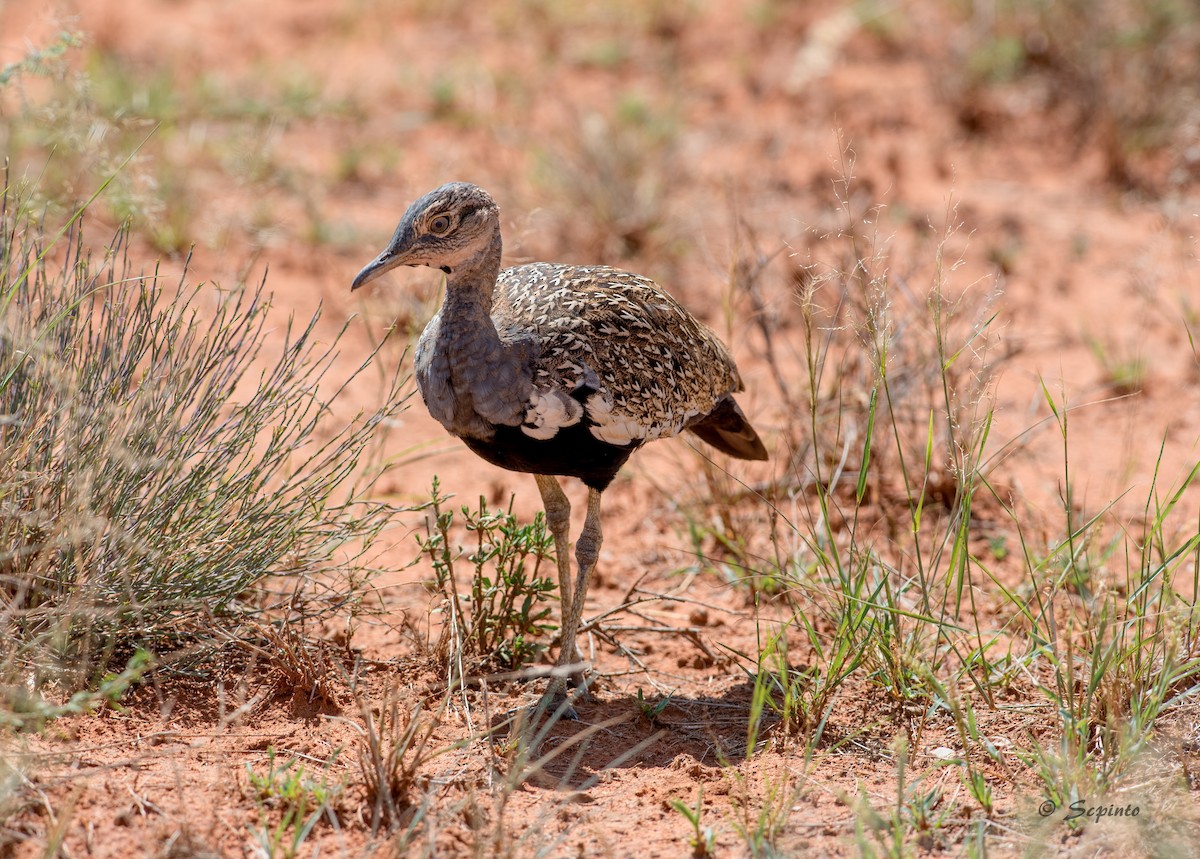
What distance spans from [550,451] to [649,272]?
10.9 ft

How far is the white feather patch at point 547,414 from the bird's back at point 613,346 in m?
0.04

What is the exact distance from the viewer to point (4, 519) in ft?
10.6

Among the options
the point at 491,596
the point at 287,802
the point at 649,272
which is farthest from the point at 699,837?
the point at 649,272

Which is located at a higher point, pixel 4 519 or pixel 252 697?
pixel 4 519

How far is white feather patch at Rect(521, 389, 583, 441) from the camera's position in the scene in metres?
3.50

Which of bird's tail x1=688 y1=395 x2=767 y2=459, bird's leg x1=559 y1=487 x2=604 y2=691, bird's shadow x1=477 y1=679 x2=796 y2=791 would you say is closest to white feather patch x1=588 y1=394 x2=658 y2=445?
bird's leg x1=559 y1=487 x2=604 y2=691

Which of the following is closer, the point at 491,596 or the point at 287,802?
the point at 287,802

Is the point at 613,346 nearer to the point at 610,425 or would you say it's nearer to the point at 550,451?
the point at 610,425

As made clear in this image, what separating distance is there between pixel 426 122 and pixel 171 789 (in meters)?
6.14

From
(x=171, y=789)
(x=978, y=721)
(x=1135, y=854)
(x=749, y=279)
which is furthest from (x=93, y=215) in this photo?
(x=1135, y=854)

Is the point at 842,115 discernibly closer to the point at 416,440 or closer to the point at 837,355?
the point at 837,355

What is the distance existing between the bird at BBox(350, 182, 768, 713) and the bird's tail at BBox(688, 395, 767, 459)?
10.7 inches

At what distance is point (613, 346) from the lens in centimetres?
374

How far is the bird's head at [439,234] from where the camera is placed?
3537 mm
